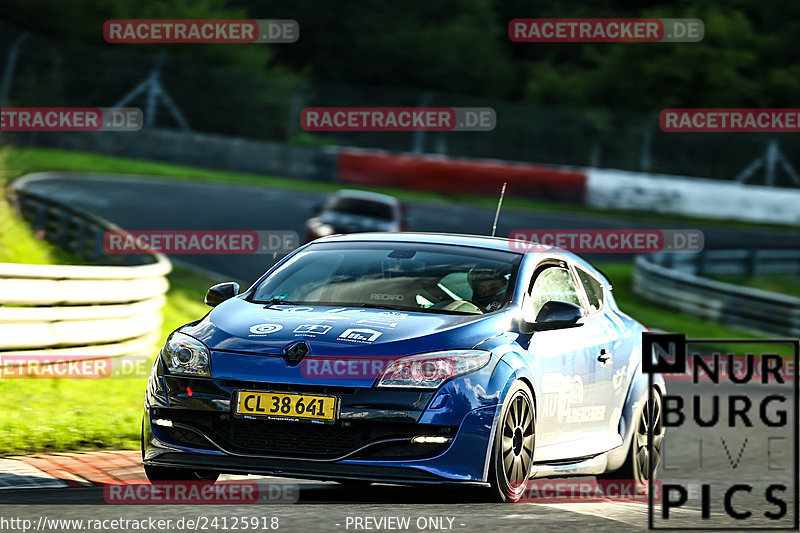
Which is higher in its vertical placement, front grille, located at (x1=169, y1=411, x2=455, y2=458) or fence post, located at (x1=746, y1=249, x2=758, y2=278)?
fence post, located at (x1=746, y1=249, x2=758, y2=278)

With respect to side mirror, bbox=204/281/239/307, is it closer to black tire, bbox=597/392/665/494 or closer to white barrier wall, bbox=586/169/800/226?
black tire, bbox=597/392/665/494

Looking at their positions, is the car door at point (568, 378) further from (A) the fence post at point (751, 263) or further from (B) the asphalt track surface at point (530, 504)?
(A) the fence post at point (751, 263)

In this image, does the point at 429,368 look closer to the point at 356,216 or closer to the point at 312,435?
the point at 312,435

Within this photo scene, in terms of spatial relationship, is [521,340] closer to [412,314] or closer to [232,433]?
[412,314]

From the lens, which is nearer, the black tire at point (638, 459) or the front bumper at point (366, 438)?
the front bumper at point (366, 438)

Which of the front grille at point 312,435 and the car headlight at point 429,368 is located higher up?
the car headlight at point 429,368

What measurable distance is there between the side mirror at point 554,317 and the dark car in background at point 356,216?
597 inches

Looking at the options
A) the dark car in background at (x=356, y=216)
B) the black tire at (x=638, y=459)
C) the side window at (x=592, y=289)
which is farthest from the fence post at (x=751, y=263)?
the side window at (x=592, y=289)

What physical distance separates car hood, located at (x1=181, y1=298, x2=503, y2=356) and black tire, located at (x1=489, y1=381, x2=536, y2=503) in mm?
375

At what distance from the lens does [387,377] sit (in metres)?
6.61

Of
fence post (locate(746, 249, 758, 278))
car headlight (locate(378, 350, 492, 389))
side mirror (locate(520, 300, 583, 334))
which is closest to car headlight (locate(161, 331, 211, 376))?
car headlight (locate(378, 350, 492, 389))

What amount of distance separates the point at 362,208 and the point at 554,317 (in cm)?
1639

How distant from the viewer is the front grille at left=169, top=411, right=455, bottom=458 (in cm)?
655

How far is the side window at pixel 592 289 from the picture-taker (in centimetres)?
879
